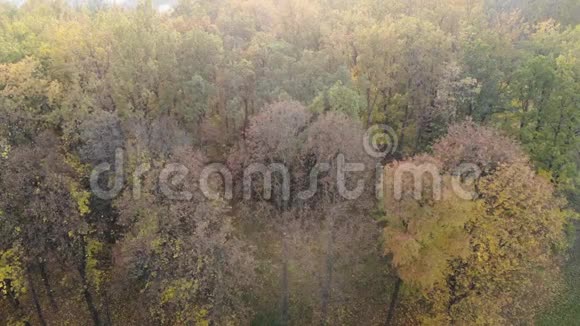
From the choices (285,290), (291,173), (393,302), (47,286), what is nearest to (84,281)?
(47,286)

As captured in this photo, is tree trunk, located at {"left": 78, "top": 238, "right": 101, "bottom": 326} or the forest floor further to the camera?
the forest floor

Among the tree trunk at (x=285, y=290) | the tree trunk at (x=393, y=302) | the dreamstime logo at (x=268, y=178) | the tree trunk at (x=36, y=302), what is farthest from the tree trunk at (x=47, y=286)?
the tree trunk at (x=393, y=302)

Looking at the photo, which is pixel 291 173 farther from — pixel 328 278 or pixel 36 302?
pixel 36 302

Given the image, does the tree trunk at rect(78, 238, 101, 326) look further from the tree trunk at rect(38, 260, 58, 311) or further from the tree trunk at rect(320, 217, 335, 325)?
the tree trunk at rect(320, 217, 335, 325)

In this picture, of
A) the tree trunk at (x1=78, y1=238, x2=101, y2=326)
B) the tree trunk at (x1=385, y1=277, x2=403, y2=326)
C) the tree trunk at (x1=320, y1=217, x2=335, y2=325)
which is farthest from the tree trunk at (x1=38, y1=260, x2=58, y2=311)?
the tree trunk at (x1=385, y1=277, x2=403, y2=326)

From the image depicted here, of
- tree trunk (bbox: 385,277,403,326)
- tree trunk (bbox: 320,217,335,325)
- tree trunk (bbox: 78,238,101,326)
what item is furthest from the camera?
tree trunk (bbox: 385,277,403,326)

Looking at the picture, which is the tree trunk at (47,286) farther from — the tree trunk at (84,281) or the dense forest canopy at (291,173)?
the tree trunk at (84,281)

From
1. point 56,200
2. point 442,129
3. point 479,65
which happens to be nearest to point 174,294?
point 56,200
